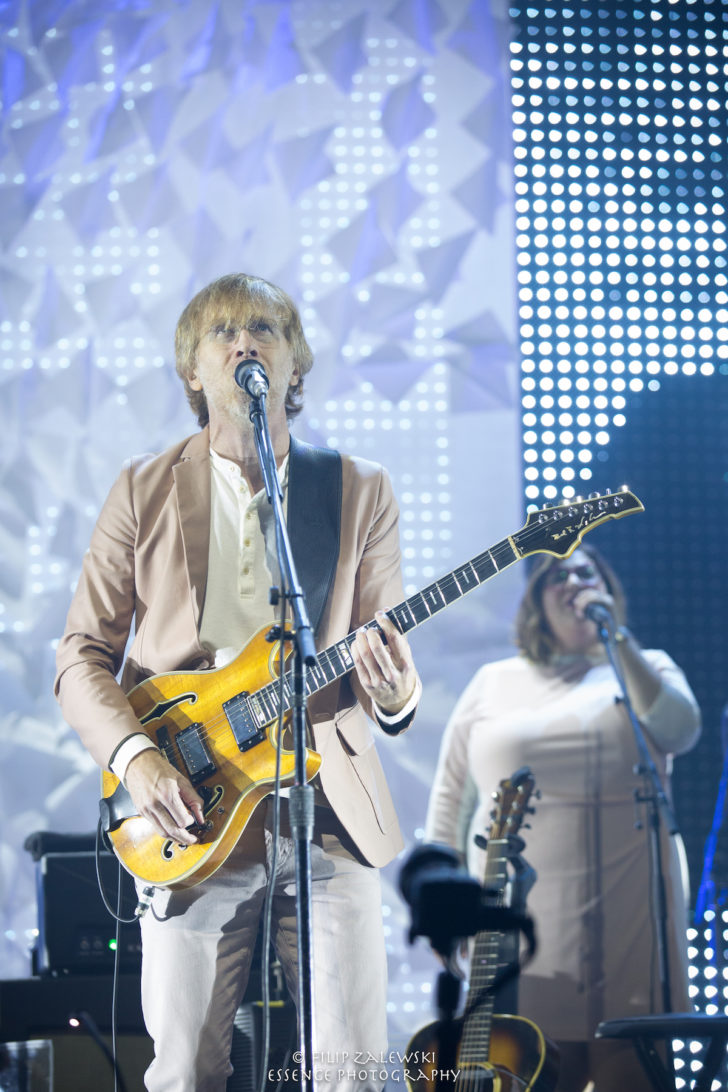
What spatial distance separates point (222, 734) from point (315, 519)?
1.87 ft

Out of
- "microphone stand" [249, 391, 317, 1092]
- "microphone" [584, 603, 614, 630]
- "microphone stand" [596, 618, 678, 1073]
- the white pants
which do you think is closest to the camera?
"microphone stand" [249, 391, 317, 1092]

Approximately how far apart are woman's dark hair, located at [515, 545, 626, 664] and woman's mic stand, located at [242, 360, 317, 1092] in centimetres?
211

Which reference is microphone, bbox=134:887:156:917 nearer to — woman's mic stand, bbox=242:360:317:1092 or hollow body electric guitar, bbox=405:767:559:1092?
woman's mic stand, bbox=242:360:317:1092

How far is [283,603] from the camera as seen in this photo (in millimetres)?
1969

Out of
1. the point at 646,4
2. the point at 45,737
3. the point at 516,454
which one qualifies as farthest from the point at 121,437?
the point at 646,4

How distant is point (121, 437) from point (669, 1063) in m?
3.11

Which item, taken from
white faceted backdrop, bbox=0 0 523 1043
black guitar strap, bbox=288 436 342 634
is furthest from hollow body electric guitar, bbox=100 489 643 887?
white faceted backdrop, bbox=0 0 523 1043

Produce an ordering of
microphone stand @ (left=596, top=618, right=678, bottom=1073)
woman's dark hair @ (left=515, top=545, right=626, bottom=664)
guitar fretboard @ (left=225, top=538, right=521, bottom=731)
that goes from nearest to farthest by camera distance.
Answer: guitar fretboard @ (left=225, top=538, right=521, bottom=731) < microphone stand @ (left=596, top=618, right=678, bottom=1073) < woman's dark hair @ (left=515, top=545, right=626, bottom=664)

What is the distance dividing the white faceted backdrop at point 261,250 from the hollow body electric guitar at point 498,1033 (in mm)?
1041

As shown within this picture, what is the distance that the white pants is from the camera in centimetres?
213

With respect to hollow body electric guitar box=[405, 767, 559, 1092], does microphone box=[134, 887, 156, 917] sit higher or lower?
higher

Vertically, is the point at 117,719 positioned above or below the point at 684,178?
below

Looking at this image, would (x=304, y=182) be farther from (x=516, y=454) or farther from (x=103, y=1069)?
(x=103, y=1069)

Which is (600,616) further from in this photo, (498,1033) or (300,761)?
(300,761)
